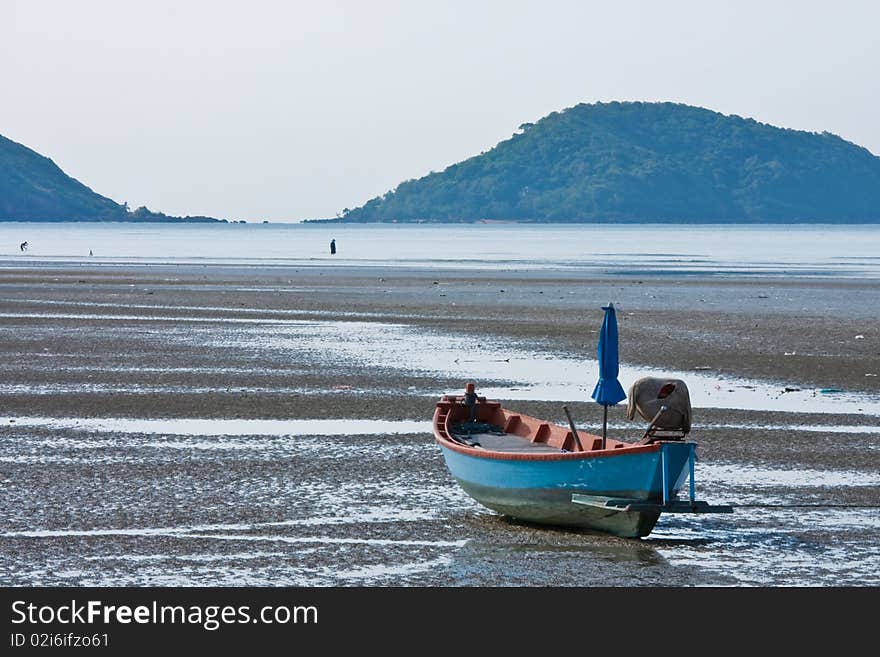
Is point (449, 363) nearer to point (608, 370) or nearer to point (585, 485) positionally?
point (608, 370)

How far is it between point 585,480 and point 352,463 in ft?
17.8

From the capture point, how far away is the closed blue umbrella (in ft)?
56.4

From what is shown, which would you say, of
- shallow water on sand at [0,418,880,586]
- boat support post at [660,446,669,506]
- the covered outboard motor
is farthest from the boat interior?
shallow water on sand at [0,418,880,586]

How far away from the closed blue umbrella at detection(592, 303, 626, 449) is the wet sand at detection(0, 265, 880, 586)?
1404 millimetres

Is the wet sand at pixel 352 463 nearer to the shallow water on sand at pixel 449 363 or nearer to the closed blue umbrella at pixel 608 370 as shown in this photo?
the shallow water on sand at pixel 449 363

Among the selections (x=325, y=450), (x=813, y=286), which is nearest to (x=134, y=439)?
(x=325, y=450)

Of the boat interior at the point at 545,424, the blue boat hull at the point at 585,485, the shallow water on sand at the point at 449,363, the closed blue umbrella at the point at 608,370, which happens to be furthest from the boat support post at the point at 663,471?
the shallow water on sand at the point at 449,363

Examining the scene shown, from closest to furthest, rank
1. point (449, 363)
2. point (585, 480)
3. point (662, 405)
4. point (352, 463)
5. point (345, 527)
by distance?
point (585, 480), point (662, 405), point (345, 527), point (352, 463), point (449, 363)

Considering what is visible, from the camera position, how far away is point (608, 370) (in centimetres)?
1731

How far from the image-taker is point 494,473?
1681cm

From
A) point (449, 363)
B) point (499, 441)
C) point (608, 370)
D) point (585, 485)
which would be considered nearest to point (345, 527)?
point (585, 485)

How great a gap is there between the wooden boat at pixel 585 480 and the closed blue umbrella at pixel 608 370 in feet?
1.53

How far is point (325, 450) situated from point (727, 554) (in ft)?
25.2
